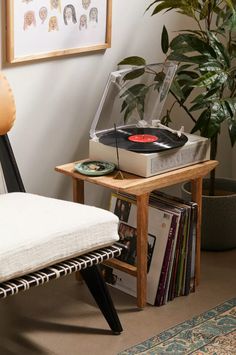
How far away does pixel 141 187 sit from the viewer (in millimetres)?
2580

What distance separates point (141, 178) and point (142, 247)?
24 cm

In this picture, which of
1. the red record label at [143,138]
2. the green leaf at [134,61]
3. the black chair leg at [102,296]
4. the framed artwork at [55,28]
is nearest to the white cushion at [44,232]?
the black chair leg at [102,296]

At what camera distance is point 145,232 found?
2637 millimetres

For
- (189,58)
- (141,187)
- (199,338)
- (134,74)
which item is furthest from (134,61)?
(199,338)

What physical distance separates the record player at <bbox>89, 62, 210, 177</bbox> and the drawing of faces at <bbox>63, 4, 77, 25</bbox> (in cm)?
26

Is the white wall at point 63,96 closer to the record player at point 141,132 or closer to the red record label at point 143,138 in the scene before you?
the record player at point 141,132

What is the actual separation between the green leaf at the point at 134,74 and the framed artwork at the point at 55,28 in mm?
195

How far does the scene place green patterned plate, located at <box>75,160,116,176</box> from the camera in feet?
8.77

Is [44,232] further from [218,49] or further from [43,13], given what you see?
[218,49]

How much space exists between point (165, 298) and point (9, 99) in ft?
2.95

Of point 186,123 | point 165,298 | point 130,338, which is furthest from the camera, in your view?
point 186,123

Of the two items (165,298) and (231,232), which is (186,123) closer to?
(231,232)

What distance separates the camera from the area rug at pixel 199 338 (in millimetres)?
2426

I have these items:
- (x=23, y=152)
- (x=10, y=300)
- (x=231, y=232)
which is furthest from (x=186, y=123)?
(x=10, y=300)
